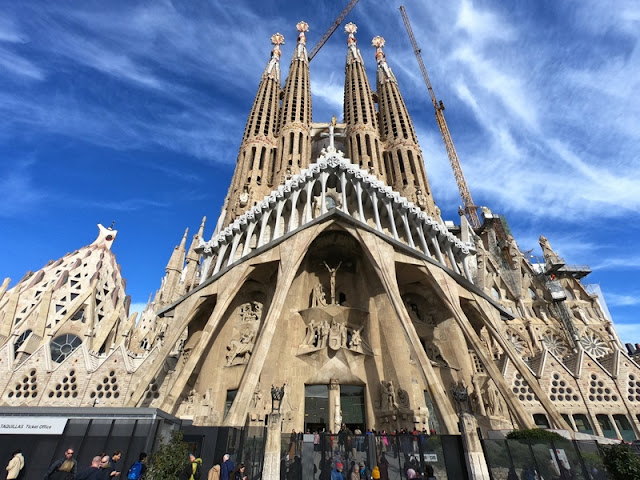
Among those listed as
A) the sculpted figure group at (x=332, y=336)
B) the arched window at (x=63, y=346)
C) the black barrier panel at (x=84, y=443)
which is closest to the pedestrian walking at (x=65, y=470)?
the black barrier panel at (x=84, y=443)

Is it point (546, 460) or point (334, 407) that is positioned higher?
point (334, 407)

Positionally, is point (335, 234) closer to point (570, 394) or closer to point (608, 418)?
point (570, 394)

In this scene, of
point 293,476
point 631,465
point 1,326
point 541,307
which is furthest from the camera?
point 541,307

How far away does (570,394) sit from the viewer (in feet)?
55.7

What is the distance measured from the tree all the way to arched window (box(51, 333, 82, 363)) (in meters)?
26.6

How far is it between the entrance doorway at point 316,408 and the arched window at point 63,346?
21665mm

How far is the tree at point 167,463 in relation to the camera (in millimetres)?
5512

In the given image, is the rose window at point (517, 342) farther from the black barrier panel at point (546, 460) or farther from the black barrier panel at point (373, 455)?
the black barrier panel at point (373, 455)

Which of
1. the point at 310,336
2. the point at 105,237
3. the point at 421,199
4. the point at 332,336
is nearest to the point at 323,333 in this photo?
the point at 332,336

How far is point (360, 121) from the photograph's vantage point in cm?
3044

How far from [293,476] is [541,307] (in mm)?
28022

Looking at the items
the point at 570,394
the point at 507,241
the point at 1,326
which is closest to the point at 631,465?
the point at 570,394

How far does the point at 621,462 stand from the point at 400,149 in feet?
81.9

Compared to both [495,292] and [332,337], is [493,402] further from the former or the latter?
[495,292]
